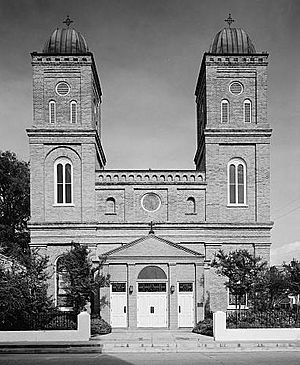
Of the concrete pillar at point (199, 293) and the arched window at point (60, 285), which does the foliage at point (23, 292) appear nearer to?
the arched window at point (60, 285)

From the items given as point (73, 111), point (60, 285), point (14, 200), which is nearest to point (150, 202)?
point (60, 285)

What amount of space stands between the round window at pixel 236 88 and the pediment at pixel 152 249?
11.3 metres

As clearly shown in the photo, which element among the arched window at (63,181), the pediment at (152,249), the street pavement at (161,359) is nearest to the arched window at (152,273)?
the pediment at (152,249)

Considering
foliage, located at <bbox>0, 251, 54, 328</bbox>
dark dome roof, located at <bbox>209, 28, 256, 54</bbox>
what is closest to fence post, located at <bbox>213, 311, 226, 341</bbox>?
foliage, located at <bbox>0, 251, 54, 328</bbox>

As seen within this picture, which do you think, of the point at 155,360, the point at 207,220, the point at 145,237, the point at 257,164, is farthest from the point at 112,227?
the point at 155,360

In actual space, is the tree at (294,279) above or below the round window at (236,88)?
below

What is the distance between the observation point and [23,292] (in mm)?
33500

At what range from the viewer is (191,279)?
124 feet

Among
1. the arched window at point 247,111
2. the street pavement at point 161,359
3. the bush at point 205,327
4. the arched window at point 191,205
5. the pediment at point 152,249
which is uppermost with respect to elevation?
the arched window at point 247,111

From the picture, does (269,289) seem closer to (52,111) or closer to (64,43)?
(52,111)

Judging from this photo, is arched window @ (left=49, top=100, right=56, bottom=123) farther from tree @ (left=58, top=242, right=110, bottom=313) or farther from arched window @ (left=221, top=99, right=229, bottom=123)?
arched window @ (left=221, top=99, right=229, bottom=123)

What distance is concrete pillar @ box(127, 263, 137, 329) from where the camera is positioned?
3691 cm

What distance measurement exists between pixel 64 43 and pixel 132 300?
17.6 metres

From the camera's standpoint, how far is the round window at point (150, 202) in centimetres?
4047
